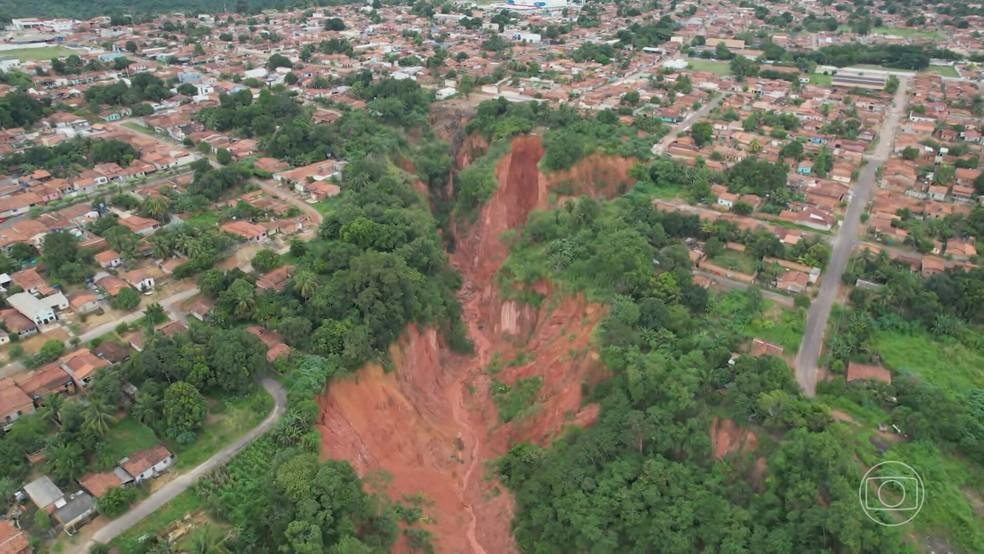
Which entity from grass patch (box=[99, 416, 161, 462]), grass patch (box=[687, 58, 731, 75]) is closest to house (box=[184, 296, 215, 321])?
grass patch (box=[99, 416, 161, 462])

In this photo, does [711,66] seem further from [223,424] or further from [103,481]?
[103,481]

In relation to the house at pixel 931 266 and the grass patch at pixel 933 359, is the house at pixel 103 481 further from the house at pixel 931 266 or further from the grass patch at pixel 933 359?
the house at pixel 931 266

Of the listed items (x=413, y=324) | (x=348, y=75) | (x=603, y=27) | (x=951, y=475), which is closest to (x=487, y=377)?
(x=413, y=324)

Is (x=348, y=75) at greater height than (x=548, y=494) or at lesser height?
greater

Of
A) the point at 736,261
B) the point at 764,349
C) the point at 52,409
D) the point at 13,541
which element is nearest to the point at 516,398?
the point at 764,349

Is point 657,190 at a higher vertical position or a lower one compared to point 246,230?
lower

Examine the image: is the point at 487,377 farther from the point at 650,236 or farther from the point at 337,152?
the point at 337,152
